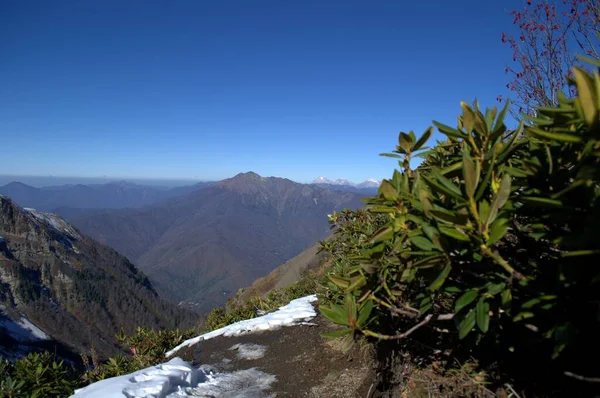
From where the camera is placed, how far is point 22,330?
311 ft

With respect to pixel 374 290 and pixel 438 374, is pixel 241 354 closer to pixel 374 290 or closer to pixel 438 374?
pixel 438 374

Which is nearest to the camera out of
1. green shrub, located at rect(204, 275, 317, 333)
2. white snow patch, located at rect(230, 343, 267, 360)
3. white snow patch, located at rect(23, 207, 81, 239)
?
white snow patch, located at rect(230, 343, 267, 360)

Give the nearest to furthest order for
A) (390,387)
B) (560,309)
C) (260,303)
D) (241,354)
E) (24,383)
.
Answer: (560,309), (390,387), (24,383), (241,354), (260,303)

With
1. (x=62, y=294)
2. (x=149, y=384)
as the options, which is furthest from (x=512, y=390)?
(x=62, y=294)

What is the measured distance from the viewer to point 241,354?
527 cm

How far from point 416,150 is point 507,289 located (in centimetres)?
86

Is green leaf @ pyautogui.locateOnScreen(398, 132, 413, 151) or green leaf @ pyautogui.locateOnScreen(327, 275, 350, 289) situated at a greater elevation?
green leaf @ pyautogui.locateOnScreen(398, 132, 413, 151)

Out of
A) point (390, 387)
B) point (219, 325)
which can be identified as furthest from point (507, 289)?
point (219, 325)

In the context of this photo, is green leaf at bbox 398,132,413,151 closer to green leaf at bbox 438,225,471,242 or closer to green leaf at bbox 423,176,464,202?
green leaf at bbox 423,176,464,202

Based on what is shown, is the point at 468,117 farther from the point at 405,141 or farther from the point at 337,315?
the point at 337,315

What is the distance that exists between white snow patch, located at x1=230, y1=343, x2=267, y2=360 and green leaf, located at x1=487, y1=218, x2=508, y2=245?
461cm

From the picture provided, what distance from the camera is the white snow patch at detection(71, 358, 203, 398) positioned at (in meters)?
3.22

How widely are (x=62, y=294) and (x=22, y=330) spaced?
3641cm

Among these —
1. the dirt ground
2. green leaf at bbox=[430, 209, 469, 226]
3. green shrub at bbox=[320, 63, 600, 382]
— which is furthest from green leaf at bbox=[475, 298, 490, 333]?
the dirt ground
